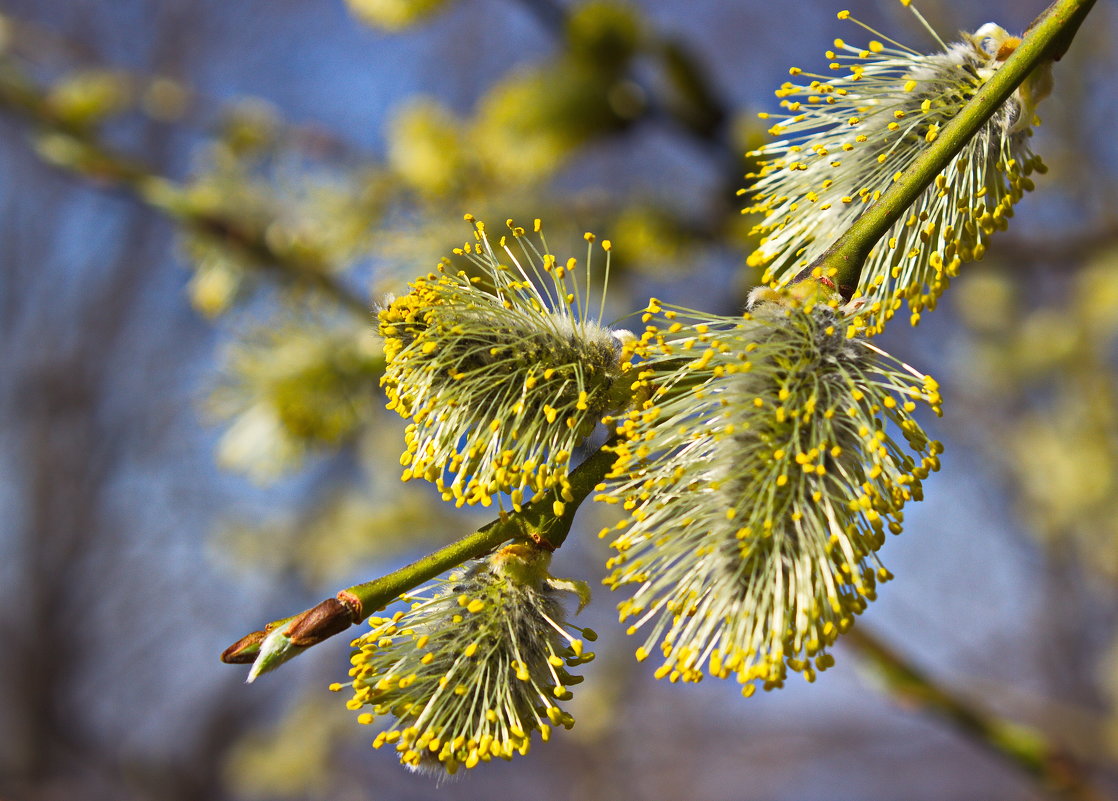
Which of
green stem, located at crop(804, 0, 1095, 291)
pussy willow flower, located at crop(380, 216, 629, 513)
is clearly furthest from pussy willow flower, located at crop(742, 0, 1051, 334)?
pussy willow flower, located at crop(380, 216, 629, 513)

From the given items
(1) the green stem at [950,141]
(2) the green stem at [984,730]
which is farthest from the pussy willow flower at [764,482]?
(2) the green stem at [984,730]

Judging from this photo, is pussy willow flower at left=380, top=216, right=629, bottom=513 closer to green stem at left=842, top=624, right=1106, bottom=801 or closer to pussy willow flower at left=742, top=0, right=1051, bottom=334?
pussy willow flower at left=742, top=0, right=1051, bottom=334

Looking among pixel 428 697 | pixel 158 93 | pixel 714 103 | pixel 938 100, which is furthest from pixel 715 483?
pixel 158 93

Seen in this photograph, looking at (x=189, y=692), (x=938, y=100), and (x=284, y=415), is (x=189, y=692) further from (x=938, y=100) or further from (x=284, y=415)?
(x=938, y=100)

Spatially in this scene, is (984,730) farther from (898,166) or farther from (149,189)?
(149,189)

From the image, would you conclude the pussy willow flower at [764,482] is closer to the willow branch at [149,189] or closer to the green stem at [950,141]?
the green stem at [950,141]

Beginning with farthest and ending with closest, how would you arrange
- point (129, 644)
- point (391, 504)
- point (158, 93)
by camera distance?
point (129, 644), point (391, 504), point (158, 93)

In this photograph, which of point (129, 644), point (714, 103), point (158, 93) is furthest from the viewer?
point (129, 644)
